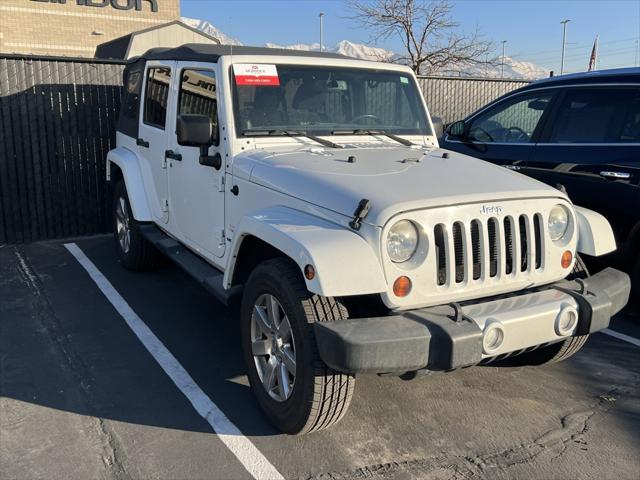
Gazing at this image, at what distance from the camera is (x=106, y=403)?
139 inches

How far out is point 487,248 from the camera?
3004 mm

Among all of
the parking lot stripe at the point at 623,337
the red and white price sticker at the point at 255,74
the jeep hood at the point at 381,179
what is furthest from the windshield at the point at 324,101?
the parking lot stripe at the point at 623,337

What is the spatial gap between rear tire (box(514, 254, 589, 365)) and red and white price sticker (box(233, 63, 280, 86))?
231 centimetres

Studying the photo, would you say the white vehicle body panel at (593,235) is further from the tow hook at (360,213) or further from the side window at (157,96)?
the side window at (157,96)

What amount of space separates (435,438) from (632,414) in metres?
1.25

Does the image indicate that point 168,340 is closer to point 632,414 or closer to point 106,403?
point 106,403

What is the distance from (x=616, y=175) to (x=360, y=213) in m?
2.84

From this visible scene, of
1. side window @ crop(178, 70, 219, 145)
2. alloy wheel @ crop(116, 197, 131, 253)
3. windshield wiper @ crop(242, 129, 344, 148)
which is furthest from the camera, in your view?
alloy wheel @ crop(116, 197, 131, 253)

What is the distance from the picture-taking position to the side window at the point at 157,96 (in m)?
5.08

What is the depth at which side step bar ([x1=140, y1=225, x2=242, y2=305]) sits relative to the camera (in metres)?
3.74

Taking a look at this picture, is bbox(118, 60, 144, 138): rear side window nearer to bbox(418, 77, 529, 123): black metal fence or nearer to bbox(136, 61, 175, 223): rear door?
bbox(136, 61, 175, 223): rear door

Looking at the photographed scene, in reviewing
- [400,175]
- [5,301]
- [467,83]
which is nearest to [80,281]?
[5,301]

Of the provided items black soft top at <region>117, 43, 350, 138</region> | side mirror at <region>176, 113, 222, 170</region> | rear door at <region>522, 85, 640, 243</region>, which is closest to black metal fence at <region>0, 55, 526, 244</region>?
black soft top at <region>117, 43, 350, 138</region>

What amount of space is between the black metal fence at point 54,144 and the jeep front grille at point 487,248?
19.2 ft
